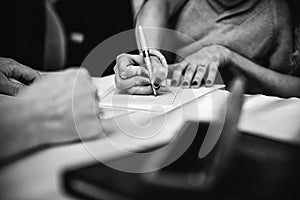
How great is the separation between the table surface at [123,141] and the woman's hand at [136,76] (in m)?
0.04

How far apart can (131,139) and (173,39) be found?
1.85ft

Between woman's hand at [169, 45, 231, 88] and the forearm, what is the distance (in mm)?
59

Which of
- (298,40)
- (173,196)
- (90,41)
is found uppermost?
(173,196)

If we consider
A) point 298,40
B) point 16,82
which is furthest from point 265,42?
point 16,82

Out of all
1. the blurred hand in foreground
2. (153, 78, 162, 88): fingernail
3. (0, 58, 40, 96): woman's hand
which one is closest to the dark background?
(0, 58, 40, 96): woman's hand

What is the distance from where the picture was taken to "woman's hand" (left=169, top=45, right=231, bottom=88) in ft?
2.28

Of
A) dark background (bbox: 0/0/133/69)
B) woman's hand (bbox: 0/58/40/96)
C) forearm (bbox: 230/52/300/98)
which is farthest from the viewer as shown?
dark background (bbox: 0/0/133/69)

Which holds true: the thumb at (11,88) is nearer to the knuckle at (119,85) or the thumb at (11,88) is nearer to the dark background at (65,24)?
the knuckle at (119,85)

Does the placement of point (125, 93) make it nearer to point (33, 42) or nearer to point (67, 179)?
point (67, 179)

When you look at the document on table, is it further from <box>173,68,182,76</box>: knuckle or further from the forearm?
the forearm

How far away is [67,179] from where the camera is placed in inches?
12.8

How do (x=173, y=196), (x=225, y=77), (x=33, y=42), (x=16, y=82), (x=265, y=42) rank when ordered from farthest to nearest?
(x=33, y=42) < (x=265, y=42) < (x=225, y=77) < (x=16, y=82) < (x=173, y=196)

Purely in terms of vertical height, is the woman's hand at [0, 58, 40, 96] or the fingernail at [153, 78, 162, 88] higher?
the woman's hand at [0, 58, 40, 96]

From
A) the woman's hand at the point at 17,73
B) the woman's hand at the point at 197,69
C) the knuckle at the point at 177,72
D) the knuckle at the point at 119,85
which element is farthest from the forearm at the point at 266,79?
the woman's hand at the point at 17,73
